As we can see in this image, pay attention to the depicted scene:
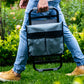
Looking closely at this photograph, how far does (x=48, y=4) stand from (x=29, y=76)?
0.94 m

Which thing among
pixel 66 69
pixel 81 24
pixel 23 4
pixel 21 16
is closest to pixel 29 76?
pixel 66 69

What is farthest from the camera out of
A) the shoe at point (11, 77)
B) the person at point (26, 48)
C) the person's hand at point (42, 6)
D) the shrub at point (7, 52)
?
the shrub at point (7, 52)

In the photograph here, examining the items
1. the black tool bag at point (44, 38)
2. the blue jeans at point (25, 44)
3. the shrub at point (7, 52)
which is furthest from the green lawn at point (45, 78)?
the shrub at point (7, 52)

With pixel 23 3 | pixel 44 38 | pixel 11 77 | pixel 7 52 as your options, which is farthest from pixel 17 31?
pixel 44 38

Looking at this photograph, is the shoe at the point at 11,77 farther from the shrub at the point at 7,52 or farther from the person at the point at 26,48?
the shrub at the point at 7,52

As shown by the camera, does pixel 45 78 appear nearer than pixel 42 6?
No

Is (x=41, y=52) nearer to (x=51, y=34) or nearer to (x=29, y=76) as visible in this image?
(x=51, y=34)

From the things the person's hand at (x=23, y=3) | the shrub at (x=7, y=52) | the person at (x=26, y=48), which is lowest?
the shrub at (x=7, y=52)

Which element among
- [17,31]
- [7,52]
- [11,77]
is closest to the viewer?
[11,77]

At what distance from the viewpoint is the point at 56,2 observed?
2645 millimetres

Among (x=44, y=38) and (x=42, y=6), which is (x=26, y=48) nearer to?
(x=44, y=38)

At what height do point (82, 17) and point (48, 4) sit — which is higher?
point (48, 4)

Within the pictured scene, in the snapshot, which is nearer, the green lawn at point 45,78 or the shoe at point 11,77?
the green lawn at point 45,78

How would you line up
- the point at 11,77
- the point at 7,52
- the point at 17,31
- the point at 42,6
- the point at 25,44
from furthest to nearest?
the point at 17,31
the point at 7,52
the point at 11,77
the point at 25,44
the point at 42,6
